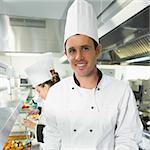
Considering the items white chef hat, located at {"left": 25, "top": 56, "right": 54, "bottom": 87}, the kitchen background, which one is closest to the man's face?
the kitchen background

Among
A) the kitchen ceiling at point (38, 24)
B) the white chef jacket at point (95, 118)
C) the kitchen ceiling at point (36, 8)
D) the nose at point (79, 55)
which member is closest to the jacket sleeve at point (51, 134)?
the white chef jacket at point (95, 118)

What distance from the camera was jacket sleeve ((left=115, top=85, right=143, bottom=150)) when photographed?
873 mm

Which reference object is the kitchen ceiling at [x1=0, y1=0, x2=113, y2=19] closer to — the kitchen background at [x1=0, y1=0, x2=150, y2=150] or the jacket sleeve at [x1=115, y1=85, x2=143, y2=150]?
the kitchen background at [x1=0, y1=0, x2=150, y2=150]

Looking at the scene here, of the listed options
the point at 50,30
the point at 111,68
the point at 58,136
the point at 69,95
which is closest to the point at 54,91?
the point at 69,95

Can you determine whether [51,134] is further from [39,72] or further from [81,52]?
[39,72]

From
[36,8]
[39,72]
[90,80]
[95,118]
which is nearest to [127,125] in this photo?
[95,118]

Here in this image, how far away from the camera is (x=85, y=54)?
2.77ft

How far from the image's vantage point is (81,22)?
0.92m

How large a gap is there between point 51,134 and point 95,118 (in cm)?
25

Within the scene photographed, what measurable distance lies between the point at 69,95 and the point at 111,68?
1.93 meters

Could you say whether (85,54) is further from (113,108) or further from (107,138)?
(107,138)

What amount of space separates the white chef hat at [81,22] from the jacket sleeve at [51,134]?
1.26 ft

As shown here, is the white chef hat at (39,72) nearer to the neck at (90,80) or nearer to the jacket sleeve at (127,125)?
the neck at (90,80)

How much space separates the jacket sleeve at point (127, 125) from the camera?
0.87 metres
